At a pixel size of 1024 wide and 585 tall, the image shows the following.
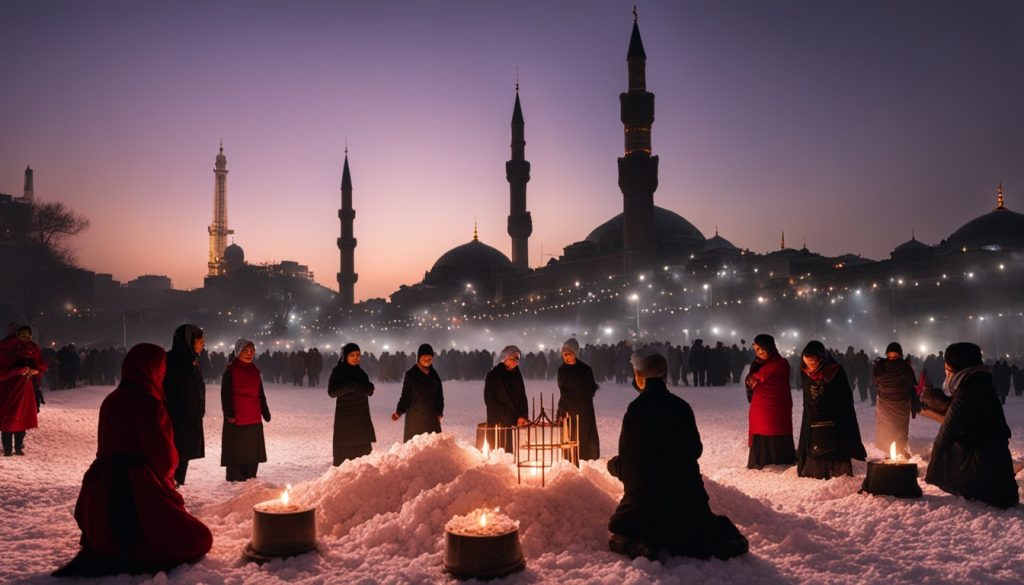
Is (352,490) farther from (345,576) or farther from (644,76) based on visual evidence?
(644,76)

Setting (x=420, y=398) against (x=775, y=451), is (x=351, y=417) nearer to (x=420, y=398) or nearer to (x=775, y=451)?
(x=420, y=398)

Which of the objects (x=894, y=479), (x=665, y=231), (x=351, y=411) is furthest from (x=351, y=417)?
(x=665, y=231)

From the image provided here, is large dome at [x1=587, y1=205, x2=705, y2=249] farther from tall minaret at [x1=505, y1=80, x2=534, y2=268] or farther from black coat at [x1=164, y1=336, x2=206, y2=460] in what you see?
black coat at [x1=164, y1=336, x2=206, y2=460]

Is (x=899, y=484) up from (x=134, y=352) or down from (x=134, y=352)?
down

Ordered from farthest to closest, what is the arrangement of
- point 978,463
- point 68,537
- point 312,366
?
point 312,366
point 978,463
point 68,537

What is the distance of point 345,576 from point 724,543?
2253 millimetres

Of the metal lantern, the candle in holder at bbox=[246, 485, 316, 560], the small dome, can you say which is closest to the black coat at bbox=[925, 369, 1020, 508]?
the metal lantern

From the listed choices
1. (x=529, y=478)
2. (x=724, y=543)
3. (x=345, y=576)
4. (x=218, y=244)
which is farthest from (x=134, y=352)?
(x=218, y=244)

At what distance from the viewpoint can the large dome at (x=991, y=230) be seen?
37.8 metres

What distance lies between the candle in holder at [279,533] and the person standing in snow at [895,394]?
614 cm

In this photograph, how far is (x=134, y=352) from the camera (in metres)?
4.39

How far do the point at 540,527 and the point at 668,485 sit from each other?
0.91 metres

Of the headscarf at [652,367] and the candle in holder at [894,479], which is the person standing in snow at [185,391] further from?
the candle in holder at [894,479]

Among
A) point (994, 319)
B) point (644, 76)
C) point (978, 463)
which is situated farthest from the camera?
point (644, 76)
